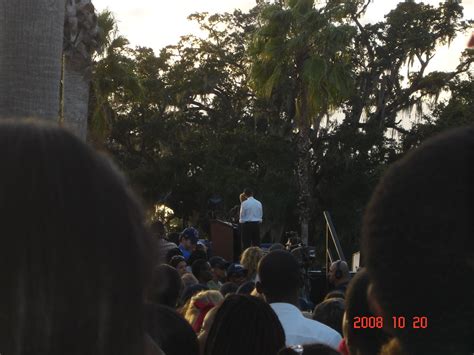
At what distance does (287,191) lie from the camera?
29.6 meters

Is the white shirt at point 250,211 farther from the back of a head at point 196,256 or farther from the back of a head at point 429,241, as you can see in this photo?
the back of a head at point 429,241

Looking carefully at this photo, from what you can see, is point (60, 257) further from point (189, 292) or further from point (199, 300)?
point (189, 292)

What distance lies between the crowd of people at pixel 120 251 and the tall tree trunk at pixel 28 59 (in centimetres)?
456

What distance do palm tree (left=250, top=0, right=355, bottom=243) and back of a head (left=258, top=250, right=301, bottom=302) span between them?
1949cm

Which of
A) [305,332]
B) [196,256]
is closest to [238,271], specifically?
[196,256]

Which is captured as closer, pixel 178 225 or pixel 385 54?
pixel 385 54

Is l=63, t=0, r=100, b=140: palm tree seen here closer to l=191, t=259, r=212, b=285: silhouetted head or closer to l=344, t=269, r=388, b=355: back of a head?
l=191, t=259, r=212, b=285: silhouetted head

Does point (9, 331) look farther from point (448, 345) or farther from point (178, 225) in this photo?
point (178, 225)

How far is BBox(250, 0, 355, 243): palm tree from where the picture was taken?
80.4 feet

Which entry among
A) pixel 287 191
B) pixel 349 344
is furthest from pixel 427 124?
pixel 349 344

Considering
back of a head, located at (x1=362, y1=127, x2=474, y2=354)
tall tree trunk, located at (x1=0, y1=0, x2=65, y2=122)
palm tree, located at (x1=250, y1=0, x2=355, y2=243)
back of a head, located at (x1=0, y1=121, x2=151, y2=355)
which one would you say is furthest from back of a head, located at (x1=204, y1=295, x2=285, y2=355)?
palm tree, located at (x1=250, y1=0, x2=355, y2=243)

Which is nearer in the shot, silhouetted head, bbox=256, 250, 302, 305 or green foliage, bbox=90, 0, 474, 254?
silhouetted head, bbox=256, 250, 302, 305

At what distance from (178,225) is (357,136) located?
939cm

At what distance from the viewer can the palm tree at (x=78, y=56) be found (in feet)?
33.9
